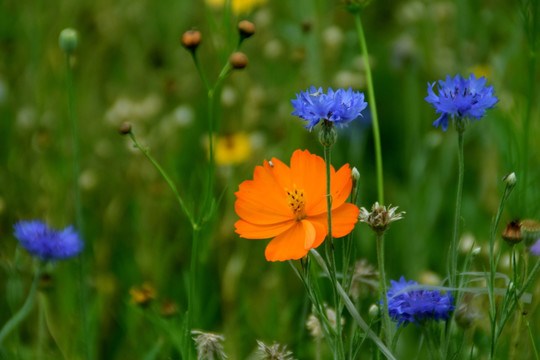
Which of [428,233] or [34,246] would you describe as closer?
[34,246]

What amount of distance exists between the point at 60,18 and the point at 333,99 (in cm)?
140

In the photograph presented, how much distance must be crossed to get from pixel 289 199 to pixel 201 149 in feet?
3.64

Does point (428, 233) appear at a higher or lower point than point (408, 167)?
lower

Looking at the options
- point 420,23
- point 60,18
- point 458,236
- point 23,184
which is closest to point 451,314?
point 458,236

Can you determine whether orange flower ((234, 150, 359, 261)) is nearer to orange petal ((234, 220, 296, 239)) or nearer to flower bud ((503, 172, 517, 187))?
orange petal ((234, 220, 296, 239))

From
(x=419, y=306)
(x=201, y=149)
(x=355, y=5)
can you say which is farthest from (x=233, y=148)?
(x=419, y=306)

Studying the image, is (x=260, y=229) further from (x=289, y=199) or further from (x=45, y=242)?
(x=45, y=242)

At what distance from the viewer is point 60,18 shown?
185 centimetres

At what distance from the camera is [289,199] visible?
716 millimetres

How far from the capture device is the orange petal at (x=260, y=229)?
0.68 m

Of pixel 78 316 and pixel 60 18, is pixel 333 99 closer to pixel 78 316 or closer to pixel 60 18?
pixel 78 316

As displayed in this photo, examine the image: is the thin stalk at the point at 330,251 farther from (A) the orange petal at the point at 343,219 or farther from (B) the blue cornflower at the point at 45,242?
(B) the blue cornflower at the point at 45,242

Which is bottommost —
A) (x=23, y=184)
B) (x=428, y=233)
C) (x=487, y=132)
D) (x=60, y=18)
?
(x=428, y=233)

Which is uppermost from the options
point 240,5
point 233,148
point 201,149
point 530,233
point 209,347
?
point 240,5
